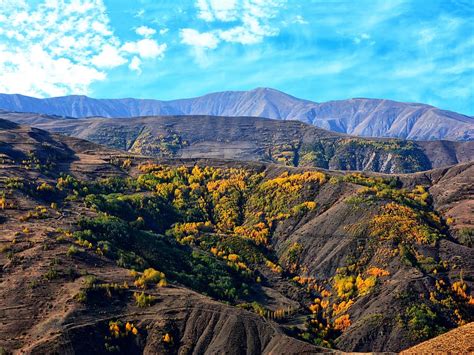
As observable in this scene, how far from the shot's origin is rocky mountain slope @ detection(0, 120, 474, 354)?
10156 centimetres

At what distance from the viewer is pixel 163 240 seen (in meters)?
164

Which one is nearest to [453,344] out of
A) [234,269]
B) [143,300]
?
[143,300]

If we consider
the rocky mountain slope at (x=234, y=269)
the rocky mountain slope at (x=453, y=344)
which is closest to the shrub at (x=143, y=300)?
the rocky mountain slope at (x=234, y=269)

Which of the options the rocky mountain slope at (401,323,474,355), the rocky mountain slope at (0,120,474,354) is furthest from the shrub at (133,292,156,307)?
the rocky mountain slope at (401,323,474,355)

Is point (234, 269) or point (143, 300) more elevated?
point (143, 300)

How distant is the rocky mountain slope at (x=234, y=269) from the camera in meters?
102

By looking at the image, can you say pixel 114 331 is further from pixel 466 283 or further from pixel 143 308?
pixel 466 283

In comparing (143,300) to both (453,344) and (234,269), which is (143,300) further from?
(453,344)

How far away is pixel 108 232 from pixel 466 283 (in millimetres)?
102592

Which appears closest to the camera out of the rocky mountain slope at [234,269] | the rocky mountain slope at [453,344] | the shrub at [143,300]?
the rocky mountain slope at [453,344]

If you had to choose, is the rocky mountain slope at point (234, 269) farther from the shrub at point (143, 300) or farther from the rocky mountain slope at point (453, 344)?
the rocky mountain slope at point (453, 344)

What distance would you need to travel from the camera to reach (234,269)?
155375 millimetres

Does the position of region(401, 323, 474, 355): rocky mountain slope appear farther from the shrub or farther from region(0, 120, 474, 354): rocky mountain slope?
the shrub

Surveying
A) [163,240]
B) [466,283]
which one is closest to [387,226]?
[466,283]
